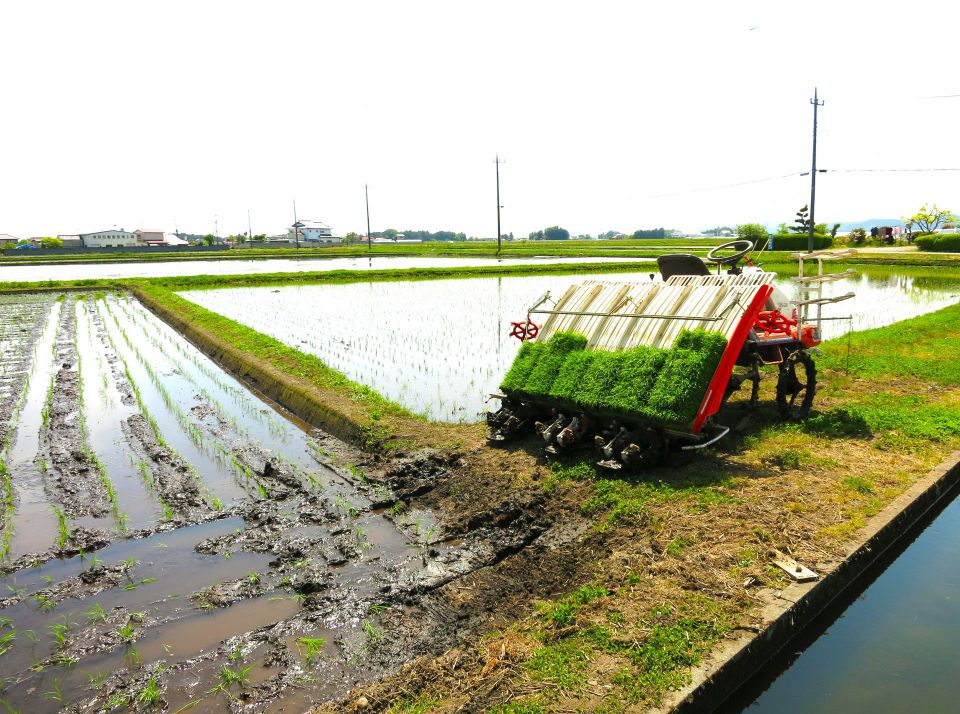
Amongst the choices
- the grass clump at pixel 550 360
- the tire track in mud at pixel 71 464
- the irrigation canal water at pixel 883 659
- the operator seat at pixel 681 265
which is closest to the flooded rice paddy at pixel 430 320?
the grass clump at pixel 550 360

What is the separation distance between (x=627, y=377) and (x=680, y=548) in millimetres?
1895

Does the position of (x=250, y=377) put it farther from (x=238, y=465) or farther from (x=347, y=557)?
(x=347, y=557)

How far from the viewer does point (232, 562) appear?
15.8ft

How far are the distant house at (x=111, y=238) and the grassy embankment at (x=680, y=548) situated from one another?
410 ft

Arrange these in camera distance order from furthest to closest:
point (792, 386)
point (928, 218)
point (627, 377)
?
point (928, 218)
point (792, 386)
point (627, 377)

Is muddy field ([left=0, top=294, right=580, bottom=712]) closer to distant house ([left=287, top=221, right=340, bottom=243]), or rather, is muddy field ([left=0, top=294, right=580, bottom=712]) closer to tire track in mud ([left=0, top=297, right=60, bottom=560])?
tire track in mud ([left=0, top=297, right=60, bottom=560])

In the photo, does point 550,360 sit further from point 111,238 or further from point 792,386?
point 111,238

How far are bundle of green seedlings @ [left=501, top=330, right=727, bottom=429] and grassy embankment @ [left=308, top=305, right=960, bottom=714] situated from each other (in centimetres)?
57

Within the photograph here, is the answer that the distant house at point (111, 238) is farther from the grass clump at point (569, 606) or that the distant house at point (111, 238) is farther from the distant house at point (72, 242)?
the grass clump at point (569, 606)

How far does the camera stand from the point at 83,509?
588cm

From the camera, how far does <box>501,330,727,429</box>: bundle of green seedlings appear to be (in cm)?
541

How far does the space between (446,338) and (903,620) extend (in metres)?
10.5

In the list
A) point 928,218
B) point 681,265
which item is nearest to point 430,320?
point 681,265

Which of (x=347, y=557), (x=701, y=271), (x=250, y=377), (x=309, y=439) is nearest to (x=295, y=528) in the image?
(x=347, y=557)
